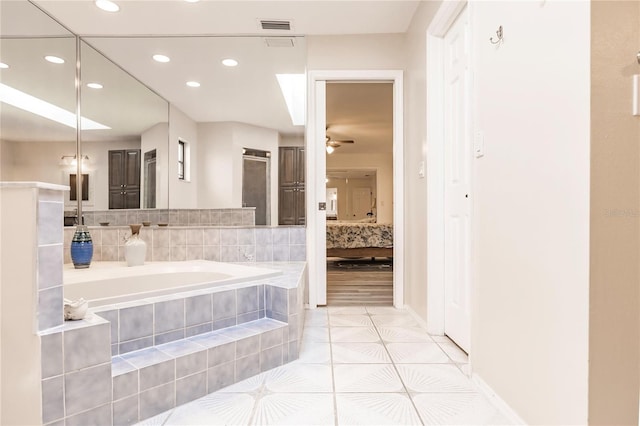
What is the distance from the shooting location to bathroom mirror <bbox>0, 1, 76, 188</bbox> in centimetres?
251

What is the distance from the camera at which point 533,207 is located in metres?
1.21

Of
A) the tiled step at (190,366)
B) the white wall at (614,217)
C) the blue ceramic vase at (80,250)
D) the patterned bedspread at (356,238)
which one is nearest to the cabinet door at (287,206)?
the tiled step at (190,366)

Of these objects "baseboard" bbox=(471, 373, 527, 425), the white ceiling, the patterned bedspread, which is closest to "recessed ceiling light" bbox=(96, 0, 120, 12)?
the white ceiling

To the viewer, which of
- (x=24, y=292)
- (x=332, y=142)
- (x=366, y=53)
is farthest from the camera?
(x=332, y=142)

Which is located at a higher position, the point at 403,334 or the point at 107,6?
the point at 107,6

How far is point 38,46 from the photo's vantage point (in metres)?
2.74

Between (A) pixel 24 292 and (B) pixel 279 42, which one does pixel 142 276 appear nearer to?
(A) pixel 24 292

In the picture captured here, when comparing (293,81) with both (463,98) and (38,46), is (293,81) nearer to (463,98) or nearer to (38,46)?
(463,98)

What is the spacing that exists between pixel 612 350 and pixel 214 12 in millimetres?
3091

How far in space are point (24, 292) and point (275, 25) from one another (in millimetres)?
2625

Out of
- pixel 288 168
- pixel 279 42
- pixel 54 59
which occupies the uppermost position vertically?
pixel 279 42

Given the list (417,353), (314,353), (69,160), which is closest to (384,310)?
(417,353)

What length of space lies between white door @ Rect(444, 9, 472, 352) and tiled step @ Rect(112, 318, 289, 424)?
1057 millimetres

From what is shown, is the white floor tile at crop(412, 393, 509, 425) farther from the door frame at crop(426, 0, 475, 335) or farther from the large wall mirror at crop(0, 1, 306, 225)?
the large wall mirror at crop(0, 1, 306, 225)
